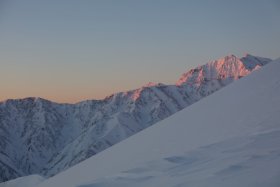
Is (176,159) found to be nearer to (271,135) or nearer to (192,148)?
(192,148)

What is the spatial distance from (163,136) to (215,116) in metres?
1.31

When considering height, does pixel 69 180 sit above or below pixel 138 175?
below

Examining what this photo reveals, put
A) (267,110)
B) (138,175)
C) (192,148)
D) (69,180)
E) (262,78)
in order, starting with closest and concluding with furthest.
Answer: (138,175) → (192,148) → (267,110) → (69,180) → (262,78)

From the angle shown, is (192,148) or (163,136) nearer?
(192,148)

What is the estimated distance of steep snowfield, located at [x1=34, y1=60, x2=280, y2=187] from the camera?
193 inches

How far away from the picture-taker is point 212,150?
6.40m

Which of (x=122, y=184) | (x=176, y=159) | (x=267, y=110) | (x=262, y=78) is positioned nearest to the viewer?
(x=122, y=184)

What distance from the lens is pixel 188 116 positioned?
1087 centimetres

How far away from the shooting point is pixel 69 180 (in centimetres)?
843

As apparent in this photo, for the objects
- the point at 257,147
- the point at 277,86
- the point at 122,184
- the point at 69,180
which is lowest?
the point at 69,180

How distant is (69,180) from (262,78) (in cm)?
572

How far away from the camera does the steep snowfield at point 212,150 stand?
4906 millimetres

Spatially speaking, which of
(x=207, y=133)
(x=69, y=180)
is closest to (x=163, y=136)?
(x=207, y=133)

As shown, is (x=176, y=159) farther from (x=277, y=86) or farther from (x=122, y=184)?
(x=277, y=86)
